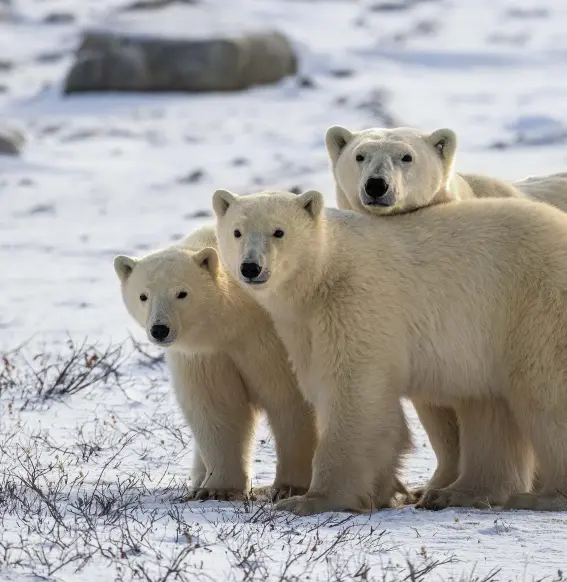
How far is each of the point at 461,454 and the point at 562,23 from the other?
17834 millimetres

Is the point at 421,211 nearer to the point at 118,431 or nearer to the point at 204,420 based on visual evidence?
the point at 204,420

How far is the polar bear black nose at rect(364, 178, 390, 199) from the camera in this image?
5336 millimetres

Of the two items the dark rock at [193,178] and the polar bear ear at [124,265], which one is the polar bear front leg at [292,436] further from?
the dark rock at [193,178]

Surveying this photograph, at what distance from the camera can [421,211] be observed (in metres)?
5.46

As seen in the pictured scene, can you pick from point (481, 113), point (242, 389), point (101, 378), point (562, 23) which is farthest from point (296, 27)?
point (242, 389)

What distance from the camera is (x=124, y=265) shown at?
5.49 meters

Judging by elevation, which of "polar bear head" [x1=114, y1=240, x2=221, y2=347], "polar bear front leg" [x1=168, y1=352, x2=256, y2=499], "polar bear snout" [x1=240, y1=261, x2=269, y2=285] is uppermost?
"polar bear snout" [x1=240, y1=261, x2=269, y2=285]

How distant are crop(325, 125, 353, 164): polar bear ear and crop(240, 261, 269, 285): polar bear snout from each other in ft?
4.47

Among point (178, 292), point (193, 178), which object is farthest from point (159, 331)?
point (193, 178)

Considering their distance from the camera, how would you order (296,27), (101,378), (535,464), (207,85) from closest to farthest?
(535,464)
(101,378)
(207,85)
(296,27)

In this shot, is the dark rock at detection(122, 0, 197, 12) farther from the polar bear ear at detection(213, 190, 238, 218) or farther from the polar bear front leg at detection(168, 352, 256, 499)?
the polar bear ear at detection(213, 190, 238, 218)

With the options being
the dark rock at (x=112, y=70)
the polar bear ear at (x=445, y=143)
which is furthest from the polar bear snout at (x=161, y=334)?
the dark rock at (x=112, y=70)

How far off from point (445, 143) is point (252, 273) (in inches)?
59.5


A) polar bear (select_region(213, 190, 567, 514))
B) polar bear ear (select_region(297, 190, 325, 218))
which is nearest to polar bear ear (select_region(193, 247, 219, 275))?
polar bear (select_region(213, 190, 567, 514))
